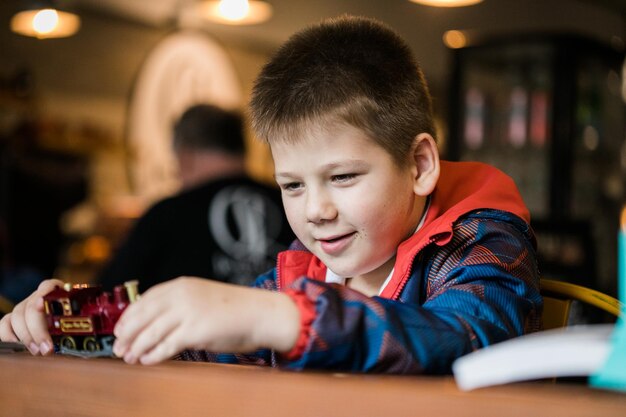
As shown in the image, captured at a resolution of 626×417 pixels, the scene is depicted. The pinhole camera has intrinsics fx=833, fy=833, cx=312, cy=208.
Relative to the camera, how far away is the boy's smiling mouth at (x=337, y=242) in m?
1.12

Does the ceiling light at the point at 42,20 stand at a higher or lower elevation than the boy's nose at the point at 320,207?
higher

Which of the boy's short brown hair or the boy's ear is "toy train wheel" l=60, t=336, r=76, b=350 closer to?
the boy's short brown hair

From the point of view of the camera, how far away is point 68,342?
35.5 inches

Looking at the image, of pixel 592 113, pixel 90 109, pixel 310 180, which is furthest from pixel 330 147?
pixel 90 109

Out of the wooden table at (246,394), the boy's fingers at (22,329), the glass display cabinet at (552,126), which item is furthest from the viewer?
the glass display cabinet at (552,126)

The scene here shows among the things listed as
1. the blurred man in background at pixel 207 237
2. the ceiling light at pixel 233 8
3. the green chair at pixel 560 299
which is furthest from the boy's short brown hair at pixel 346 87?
the ceiling light at pixel 233 8

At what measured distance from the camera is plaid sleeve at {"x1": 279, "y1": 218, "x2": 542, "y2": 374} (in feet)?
2.32

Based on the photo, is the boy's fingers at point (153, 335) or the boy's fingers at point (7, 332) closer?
the boy's fingers at point (153, 335)

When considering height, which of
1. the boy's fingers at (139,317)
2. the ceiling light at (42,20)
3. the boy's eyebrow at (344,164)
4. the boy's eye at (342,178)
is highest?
the ceiling light at (42,20)

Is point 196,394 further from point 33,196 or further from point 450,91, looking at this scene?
point 33,196

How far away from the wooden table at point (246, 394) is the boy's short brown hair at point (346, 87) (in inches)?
19.7

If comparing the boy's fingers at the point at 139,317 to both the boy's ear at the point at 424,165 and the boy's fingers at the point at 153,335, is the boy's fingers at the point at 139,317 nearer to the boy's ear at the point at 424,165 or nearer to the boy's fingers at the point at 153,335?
the boy's fingers at the point at 153,335

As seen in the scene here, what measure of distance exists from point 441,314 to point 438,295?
15cm

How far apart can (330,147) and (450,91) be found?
3.94 m
